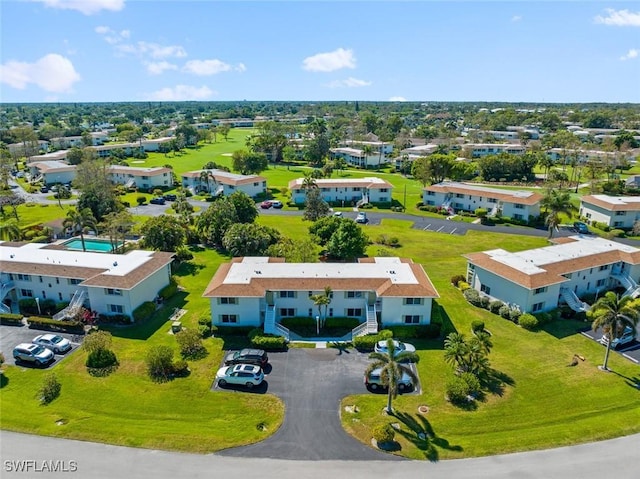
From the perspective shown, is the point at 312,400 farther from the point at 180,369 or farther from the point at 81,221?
the point at 81,221

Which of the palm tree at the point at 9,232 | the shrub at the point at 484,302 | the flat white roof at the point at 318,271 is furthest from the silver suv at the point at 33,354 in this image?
the shrub at the point at 484,302

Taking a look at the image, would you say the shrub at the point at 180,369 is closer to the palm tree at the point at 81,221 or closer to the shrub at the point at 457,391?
the shrub at the point at 457,391

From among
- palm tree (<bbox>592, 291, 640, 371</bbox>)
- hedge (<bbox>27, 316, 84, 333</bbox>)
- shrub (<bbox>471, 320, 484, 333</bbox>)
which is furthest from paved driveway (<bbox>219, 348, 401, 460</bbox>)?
palm tree (<bbox>592, 291, 640, 371</bbox>)

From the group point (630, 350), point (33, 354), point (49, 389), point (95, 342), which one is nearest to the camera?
point (49, 389)

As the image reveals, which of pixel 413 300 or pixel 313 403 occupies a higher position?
pixel 413 300

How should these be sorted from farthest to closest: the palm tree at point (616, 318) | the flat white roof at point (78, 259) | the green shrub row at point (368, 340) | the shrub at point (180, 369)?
the flat white roof at point (78, 259) < the green shrub row at point (368, 340) < the shrub at point (180, 369) < the palm tree at point (616, 318)

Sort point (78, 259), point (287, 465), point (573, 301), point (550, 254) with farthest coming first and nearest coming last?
1. point (550, 254)
2. point (78, 259)
3. point (573, 301)
4. point (287, 465)

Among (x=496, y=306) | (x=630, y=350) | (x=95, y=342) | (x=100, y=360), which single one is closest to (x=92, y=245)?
(x=95, y=342)
